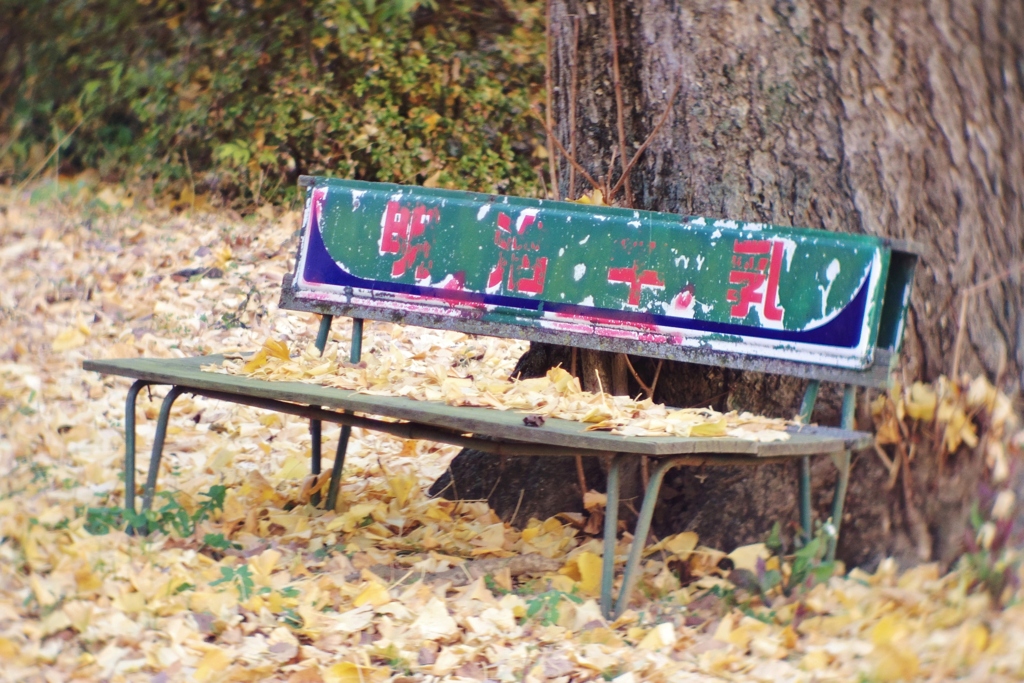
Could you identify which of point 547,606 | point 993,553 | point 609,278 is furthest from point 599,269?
point 993,553

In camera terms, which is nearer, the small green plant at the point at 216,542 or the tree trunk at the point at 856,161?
the tree trunk at the point at 856,161

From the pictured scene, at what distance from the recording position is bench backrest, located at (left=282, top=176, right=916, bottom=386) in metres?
3.04

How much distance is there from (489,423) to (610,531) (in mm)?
394

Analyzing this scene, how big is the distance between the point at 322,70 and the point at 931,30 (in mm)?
4652

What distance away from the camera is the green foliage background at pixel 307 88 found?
691 centimetres

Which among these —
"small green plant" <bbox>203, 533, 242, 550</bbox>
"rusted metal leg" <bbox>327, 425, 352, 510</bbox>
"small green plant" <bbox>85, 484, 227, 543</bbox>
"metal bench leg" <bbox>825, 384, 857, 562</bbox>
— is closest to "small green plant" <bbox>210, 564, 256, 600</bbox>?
"small green plant" <bbox>203, 533, 242, 550</bbox>

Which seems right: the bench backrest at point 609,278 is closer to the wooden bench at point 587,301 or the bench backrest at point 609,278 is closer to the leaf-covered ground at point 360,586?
the wooden bench at point 587,301

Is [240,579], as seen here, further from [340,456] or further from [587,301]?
[587,301]

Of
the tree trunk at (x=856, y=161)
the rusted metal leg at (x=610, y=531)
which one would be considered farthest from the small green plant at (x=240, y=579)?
the tree trunk at (x=856, y=161)

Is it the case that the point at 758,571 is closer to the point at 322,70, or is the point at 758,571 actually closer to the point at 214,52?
the point at 322,70

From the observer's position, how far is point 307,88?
6.98m

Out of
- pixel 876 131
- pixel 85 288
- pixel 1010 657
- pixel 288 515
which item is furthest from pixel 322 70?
pixel 1010 657

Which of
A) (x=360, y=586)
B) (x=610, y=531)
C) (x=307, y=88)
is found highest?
(x=307, y=88)

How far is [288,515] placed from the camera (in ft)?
11.7
